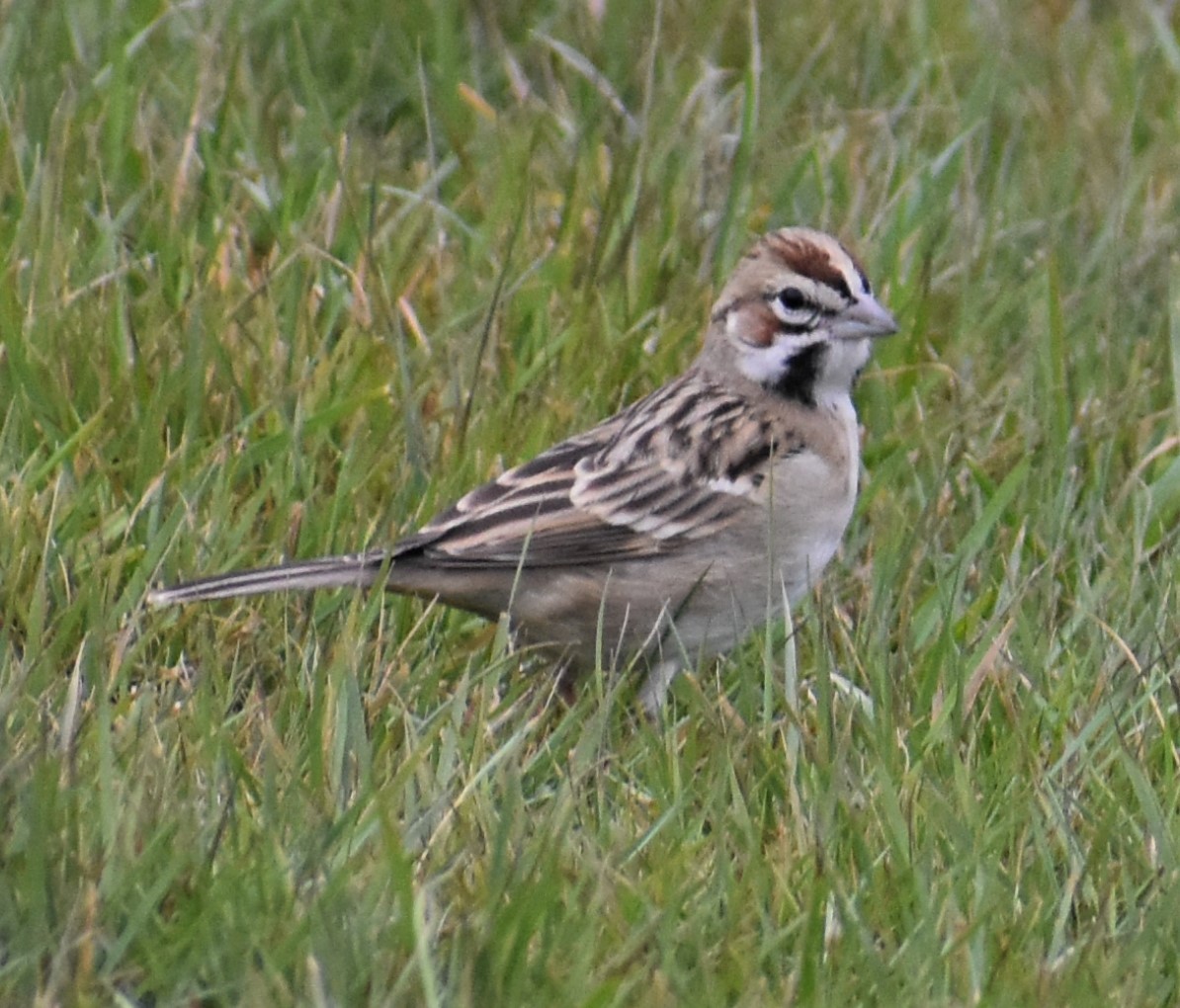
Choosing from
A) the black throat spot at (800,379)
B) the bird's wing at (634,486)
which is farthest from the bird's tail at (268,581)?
the black throat spot at (800,379)

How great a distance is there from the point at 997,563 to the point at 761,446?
22.5 inches

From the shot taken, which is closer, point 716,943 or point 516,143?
point 716,943

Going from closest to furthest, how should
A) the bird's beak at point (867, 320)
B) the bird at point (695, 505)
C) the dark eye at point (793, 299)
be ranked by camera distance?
the bird at point (695, 505) < the bird's beak at point (867, 320) < the dark eye at point (793, 299)

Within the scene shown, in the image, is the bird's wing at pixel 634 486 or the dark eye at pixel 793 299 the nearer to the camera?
the bird's wing at pixel 634 486

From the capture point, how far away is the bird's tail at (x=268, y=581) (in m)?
4.30

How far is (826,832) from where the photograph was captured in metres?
3.71

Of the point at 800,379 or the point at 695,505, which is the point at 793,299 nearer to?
the point at 800,379

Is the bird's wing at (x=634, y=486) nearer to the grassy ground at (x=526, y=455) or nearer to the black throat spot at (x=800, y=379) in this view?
the black throat spot at (x=800, y=379)

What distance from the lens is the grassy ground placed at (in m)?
3.34

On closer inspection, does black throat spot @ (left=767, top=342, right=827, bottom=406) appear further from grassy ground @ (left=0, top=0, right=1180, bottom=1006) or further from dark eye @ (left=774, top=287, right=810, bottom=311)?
grassy ground @ (left=0, top=0, right=1180, bottom=1006)

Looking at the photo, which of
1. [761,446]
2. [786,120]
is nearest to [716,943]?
[761,446]

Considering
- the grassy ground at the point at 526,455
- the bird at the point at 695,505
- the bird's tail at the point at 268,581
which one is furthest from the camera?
the bird at the point at 695,505

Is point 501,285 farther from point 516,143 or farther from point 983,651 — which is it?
point 983,651

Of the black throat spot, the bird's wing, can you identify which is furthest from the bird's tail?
the black throat spot
